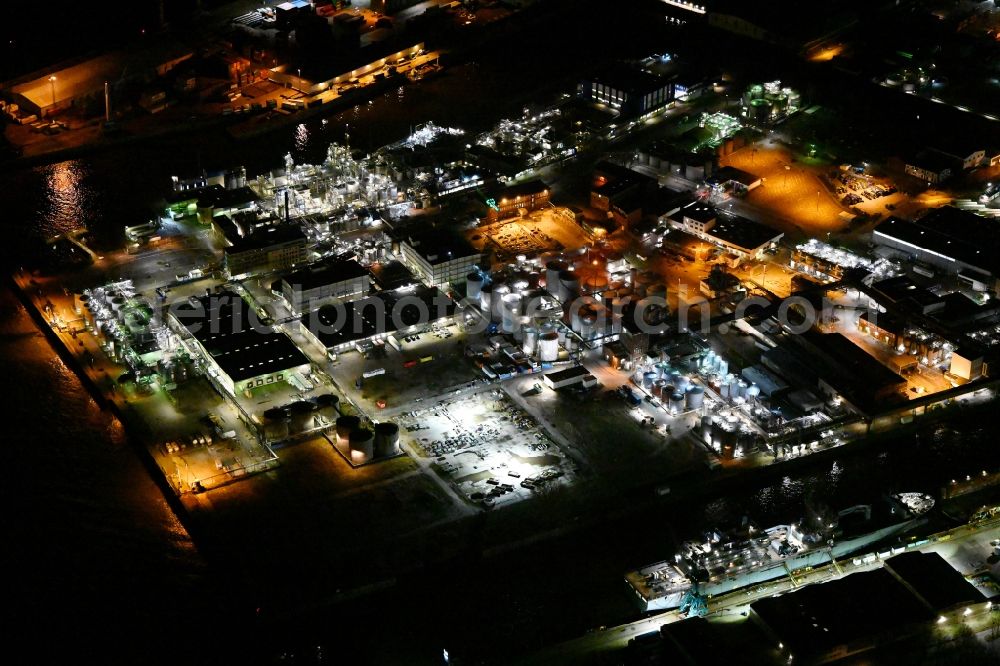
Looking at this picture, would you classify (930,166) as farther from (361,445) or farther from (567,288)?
Answer: (361,445)

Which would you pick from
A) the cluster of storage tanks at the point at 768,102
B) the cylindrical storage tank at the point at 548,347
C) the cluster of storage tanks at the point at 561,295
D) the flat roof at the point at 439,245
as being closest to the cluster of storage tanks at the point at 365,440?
the cylindrical storage tank at the point at 548,347

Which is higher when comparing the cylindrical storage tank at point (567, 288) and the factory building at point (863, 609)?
the cylindrical storage tank at point (567, 288)

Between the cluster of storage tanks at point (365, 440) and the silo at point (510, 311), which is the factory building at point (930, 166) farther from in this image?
the cluster of storage tanks at point (365, 440)

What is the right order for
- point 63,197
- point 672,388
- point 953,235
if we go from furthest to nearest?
point 63,197 → point 953,235 → point 672,388

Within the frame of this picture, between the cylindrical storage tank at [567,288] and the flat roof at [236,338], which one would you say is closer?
the flat roof at [236,338]

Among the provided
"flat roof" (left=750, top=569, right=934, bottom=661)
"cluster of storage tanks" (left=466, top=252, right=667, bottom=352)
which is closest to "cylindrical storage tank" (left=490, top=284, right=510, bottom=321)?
"cluster of storage tanks" (left=466, top=252, right=667, bottom=352)

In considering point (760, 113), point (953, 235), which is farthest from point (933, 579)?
point (760, 113)

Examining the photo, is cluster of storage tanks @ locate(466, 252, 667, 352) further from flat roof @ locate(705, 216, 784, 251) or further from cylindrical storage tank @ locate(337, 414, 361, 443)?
cylindrical storage tank @ locate(337, 414, 361, 443)
